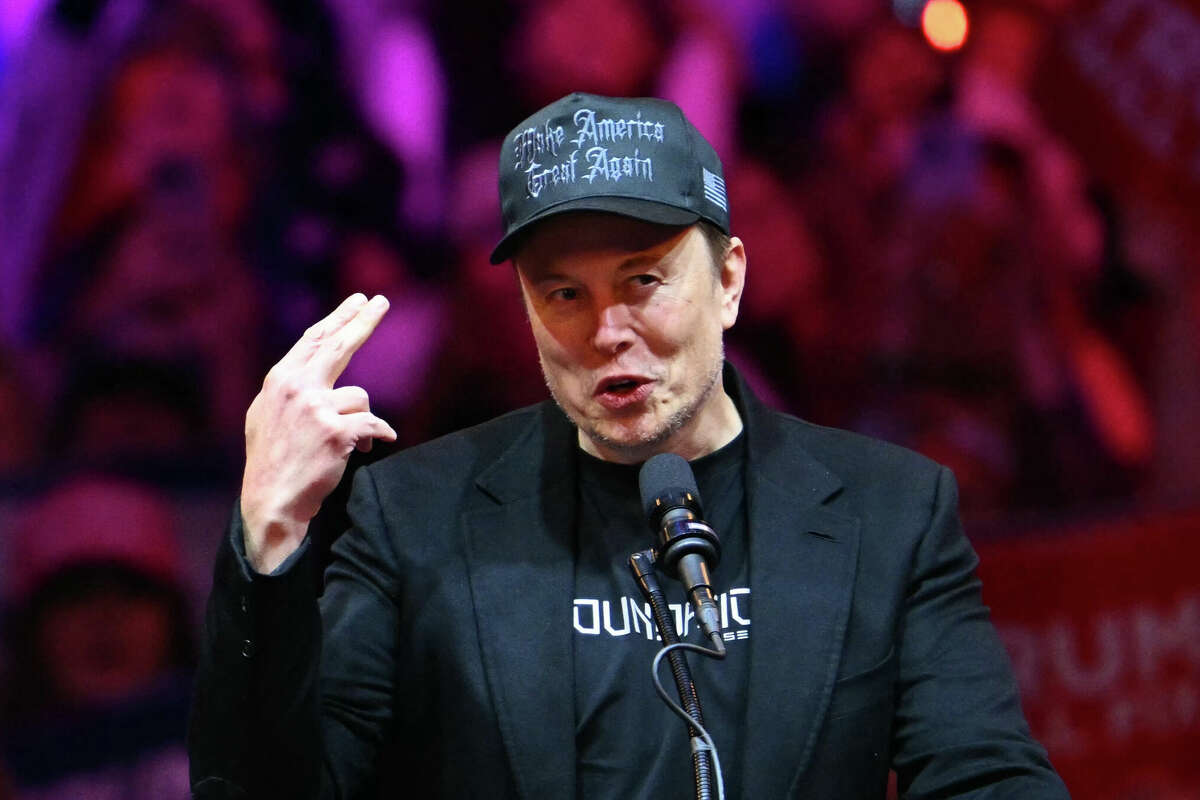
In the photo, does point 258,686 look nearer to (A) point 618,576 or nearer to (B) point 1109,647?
(A) point 618,576

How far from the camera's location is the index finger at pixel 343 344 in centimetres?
170

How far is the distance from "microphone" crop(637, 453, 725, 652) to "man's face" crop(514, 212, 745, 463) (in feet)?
0.91

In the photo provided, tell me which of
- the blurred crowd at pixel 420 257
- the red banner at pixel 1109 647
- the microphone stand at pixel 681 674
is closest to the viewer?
the microphone stand at pixel 681 674

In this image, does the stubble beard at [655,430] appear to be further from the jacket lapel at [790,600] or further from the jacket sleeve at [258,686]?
the jacket sleeve at [258,686]

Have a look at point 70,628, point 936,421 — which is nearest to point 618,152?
point 70,628

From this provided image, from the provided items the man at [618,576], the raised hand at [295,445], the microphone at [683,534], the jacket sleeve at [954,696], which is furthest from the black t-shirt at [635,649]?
the raised hand at [295,445]

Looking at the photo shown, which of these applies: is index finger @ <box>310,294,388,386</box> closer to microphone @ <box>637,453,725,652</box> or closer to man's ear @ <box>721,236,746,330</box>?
microphone @ <box>637,453,725,652</box>

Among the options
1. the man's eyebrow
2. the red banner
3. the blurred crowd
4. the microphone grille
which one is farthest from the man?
the red banner

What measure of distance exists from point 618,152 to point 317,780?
0.88 metres

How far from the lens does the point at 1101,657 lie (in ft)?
14.5

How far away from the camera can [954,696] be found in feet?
6.19

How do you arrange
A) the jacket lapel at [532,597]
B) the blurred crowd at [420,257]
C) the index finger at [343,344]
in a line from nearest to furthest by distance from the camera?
the index finger at [343,344], the jacket lapel at [532,597], the blurred crowd at [420,257]

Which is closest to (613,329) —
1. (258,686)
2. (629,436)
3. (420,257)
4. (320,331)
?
(629,436)

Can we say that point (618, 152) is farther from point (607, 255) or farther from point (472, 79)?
point (472, 79)
